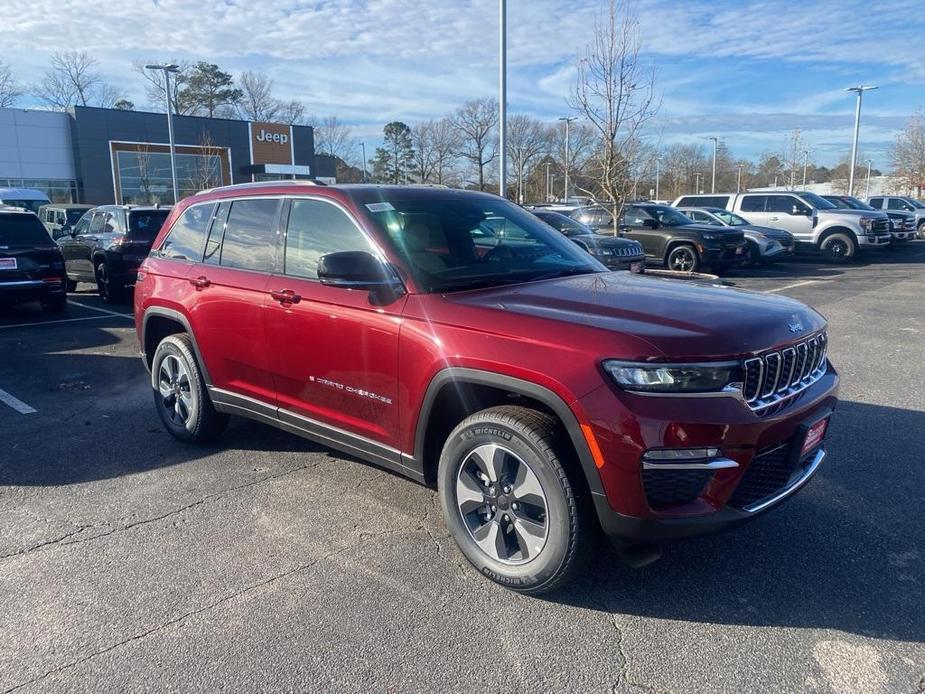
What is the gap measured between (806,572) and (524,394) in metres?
1.63

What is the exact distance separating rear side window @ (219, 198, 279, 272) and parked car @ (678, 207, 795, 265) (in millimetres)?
15997

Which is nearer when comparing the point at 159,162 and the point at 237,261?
the point at 237,261

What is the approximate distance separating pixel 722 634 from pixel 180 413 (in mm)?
3914

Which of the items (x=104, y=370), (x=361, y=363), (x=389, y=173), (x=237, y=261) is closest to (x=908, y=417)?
(x=361, y=363)

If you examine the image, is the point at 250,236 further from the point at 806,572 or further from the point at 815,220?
the point at 815,220

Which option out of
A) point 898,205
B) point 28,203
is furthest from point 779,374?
point 898,205

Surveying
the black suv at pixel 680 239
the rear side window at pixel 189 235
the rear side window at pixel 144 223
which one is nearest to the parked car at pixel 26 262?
the rear side window at pixel 144 223

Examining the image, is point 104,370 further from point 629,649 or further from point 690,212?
point 690,212

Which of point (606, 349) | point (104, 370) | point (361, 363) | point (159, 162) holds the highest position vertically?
point (159, 162)

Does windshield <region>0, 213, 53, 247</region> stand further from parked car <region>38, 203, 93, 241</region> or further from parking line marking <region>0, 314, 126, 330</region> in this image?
parked car <region>38, 203, 93, 241</region>

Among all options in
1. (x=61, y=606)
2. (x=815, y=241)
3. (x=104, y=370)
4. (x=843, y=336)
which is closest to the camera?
(x=61, y=606)

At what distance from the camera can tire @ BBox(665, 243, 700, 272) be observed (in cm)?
1673

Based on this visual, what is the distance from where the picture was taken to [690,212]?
19.6 metres

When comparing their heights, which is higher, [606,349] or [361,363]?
[606,349]
